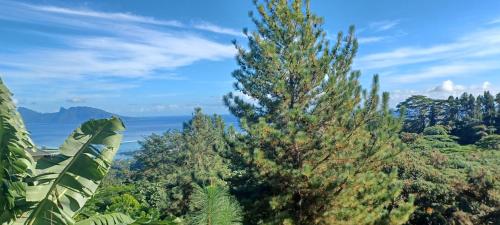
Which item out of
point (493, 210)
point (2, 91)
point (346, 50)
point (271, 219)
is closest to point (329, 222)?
point (271, 219)

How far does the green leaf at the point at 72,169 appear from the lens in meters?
3.38

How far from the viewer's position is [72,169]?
339cm

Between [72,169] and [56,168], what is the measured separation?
116 mm

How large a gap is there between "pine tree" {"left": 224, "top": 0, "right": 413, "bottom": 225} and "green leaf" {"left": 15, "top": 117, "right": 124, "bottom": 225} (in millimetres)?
6584

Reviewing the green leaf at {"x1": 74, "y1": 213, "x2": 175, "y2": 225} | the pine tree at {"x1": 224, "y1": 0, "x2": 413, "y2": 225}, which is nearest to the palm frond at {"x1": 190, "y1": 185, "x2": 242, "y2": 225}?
the green leaf at {"x1": 74, "y1": 213, "x2": 175, "y2": 225}

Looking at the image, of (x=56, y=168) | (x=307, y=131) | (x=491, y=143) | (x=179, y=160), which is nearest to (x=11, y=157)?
(x=56, y=168)

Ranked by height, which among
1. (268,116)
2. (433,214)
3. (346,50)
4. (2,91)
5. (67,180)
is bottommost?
(433,214)

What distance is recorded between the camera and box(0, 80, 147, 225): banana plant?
338 cm

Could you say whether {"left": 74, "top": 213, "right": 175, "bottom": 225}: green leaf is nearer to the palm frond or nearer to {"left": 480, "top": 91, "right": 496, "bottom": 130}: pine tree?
the palm frond

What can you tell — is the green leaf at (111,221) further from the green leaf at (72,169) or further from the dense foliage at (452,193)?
the dense foliage at (452,193)

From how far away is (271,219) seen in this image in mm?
10469

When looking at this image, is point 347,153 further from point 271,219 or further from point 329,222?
point 271,219

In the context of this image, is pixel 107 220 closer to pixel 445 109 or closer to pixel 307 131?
pixel 307 131

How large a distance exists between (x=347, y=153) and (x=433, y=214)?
26.7 feet
